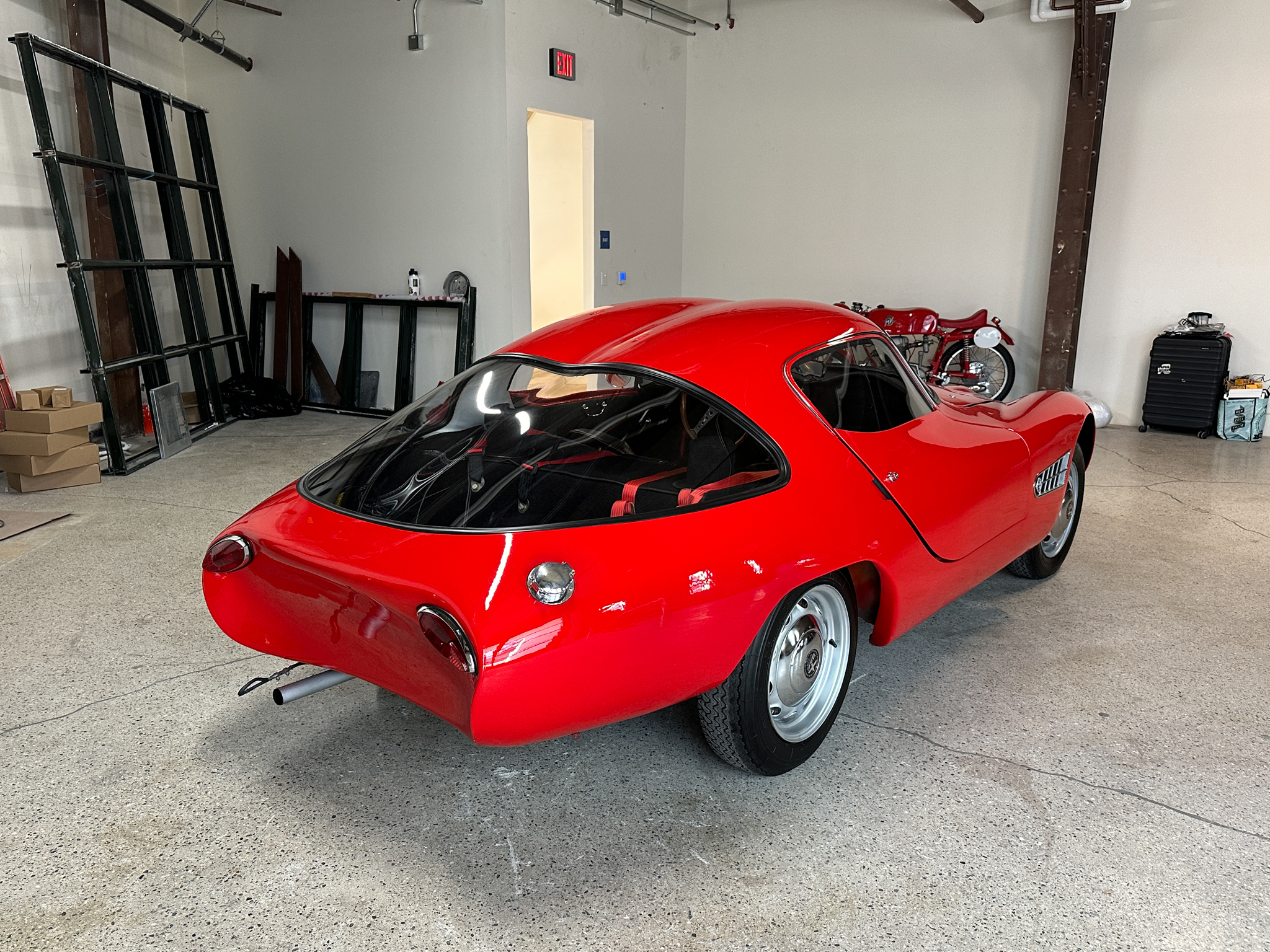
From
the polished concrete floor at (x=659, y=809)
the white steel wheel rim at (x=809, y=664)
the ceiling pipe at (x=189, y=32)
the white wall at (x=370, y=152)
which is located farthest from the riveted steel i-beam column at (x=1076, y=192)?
the ceiling pipe at (x=189, y=32)

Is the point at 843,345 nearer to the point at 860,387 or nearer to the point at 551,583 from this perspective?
the point at 860,387

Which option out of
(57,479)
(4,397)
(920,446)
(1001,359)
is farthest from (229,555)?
(1001,359)

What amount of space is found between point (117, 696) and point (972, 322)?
7646 mm

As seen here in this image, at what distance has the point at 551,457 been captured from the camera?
2.32 metres

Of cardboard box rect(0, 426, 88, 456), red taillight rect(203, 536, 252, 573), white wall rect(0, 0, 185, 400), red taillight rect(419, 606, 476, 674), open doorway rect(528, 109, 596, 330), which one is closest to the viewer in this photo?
red taillight rect(419, 606, 476, 674)

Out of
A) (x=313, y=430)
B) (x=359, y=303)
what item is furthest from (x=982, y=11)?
(x=313, y=430)

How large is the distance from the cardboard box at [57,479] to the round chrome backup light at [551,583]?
502 cm

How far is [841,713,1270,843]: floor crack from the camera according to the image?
7.30 ft

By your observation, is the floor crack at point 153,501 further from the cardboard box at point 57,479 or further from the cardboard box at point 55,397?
the cardboard box at point 55,397

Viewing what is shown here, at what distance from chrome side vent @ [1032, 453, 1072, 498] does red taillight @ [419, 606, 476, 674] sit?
2320 millimetres

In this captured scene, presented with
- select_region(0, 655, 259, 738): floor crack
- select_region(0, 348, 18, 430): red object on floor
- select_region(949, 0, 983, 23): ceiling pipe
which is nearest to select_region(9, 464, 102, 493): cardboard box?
select_region(0, 348, 18, 430): red object on floor

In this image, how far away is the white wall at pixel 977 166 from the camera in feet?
24.6

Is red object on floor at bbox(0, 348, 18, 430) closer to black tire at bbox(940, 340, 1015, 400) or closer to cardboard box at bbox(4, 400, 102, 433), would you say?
cardboard box at bbox(4, 400, 102, 433)

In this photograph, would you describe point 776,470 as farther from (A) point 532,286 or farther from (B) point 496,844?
(A) point 532,286
